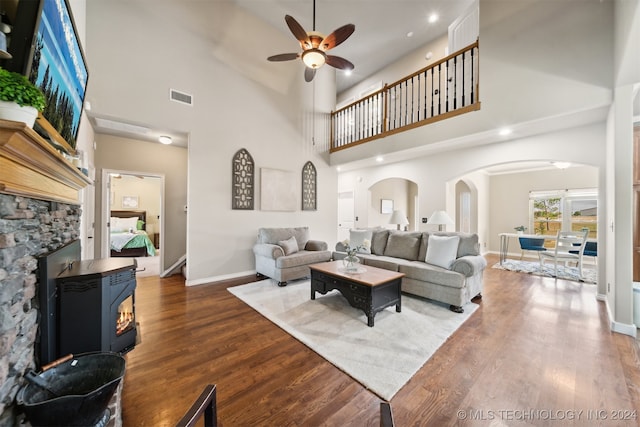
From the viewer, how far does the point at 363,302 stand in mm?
2779

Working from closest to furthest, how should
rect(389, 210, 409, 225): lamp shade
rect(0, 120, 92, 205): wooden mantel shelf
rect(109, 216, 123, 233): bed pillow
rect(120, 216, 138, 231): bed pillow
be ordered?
1. rect(0, 120, 92, 205): wooden mantel shelf
2. rect(389, 210, 409, 225): lamp shade
3. rect(109, 216, 123, 233): bed pillow
4. rect(120, 216, 138, 231): bed pillow

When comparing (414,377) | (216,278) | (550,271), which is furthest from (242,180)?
(550,271)

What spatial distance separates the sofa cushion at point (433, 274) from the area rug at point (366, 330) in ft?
1.08

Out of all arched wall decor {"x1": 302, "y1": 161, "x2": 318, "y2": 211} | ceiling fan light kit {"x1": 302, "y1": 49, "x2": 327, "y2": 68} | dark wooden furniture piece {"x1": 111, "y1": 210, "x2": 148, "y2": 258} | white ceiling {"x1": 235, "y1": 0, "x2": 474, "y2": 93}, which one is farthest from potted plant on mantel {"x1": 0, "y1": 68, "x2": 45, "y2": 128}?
dark wooden furniture piece {"x1": 111, "y1": 210, "x2": 148, "y2": 258}

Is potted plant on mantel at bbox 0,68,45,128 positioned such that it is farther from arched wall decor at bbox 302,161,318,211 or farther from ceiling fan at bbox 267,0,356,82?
arched wall decor at bbox 302,161,318,211

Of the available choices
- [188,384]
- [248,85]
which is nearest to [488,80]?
[248,85]

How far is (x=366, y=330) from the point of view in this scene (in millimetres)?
2564

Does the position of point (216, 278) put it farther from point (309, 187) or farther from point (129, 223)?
point (129, 223)

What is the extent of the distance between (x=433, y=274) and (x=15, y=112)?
3.76m

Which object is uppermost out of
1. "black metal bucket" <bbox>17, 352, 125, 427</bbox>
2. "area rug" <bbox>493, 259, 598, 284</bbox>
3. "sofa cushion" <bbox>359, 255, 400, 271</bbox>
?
"sofa cushion" <bbox>359, 255, 400, 271</bbox>

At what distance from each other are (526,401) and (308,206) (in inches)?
187

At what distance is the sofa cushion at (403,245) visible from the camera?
13.4 feet

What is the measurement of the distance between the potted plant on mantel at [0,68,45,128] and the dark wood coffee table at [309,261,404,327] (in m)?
2.69

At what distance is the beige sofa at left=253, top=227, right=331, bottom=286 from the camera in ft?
13.6
